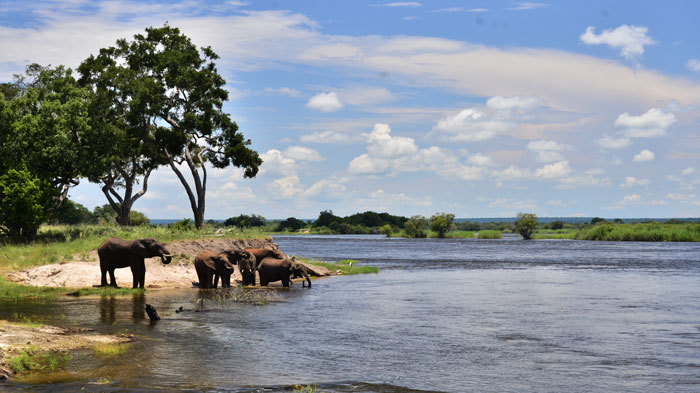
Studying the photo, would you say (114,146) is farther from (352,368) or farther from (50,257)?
(352,368)

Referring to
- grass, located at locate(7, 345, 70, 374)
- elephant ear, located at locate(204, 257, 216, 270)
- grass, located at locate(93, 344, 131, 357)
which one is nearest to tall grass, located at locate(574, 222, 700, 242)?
elephant ear, located at locate(204, 257, 216, 270)

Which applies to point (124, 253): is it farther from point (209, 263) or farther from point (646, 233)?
point (646, 233)

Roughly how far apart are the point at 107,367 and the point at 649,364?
13766 millimetres

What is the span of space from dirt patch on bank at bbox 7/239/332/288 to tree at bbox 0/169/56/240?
9058mm

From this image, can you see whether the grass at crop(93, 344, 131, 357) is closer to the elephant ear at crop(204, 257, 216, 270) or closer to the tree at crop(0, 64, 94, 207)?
the elephant ear at crop(204, 257, 216, 270)

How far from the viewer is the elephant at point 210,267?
35.6 m

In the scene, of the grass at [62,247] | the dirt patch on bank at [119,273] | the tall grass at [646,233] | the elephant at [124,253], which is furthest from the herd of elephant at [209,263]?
the tall grass at [646,233]

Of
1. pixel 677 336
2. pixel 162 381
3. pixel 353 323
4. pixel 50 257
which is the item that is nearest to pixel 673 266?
pixel 677 336

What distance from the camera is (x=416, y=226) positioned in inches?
6870

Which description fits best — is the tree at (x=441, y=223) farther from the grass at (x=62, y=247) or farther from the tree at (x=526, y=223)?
the grass at (x=62, y=247)

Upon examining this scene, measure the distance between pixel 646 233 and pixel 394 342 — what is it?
12521 centimetres

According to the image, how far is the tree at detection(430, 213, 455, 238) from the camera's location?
6590 inches

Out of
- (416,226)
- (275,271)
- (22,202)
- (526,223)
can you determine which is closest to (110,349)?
(275,271)

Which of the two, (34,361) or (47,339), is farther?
(47,339)
